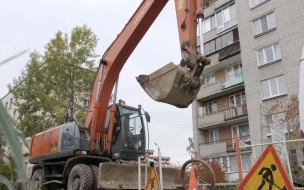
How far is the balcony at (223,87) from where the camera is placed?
2409 cm

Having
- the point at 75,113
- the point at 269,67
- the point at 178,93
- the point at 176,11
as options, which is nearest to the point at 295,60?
the point at 269,67

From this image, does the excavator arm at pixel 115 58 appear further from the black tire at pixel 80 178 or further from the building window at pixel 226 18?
the building window at pixel 226 18

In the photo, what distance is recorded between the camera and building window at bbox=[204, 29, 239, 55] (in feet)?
82.3

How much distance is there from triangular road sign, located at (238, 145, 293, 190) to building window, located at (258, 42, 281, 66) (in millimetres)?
18852

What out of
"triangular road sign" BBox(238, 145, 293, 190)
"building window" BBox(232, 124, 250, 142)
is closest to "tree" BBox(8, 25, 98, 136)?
"building window" BBox(232, 124, 250, 142)

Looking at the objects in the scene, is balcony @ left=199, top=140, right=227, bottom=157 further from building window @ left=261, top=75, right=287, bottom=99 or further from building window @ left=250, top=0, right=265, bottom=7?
building window @ left=250, top=0, right=265, bottom=7

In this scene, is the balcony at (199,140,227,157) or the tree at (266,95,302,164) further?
the balcony at (199,140,227,157)

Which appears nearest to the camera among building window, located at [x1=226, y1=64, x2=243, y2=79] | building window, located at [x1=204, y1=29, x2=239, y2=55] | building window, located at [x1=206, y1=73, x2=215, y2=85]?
building window, located at [x1=226, y1=64, x2=243, y2=79]

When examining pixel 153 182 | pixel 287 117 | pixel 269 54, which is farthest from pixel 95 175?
pixel 269 54

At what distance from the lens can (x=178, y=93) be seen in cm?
567

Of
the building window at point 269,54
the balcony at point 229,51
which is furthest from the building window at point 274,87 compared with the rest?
the balcony at point 229,51

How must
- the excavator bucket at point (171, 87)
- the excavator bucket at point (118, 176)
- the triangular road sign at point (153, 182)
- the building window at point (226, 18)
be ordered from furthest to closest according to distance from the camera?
the building window at point (226, 18)
the excavator bucket at point (118, 176)
the triangular road sign at point (153, 182)
the excavator bucket at point (171, 87)

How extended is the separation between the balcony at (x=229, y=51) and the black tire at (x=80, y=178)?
1886 cm

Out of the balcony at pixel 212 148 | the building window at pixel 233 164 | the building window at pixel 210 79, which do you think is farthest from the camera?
the building window at pixel 210 79
